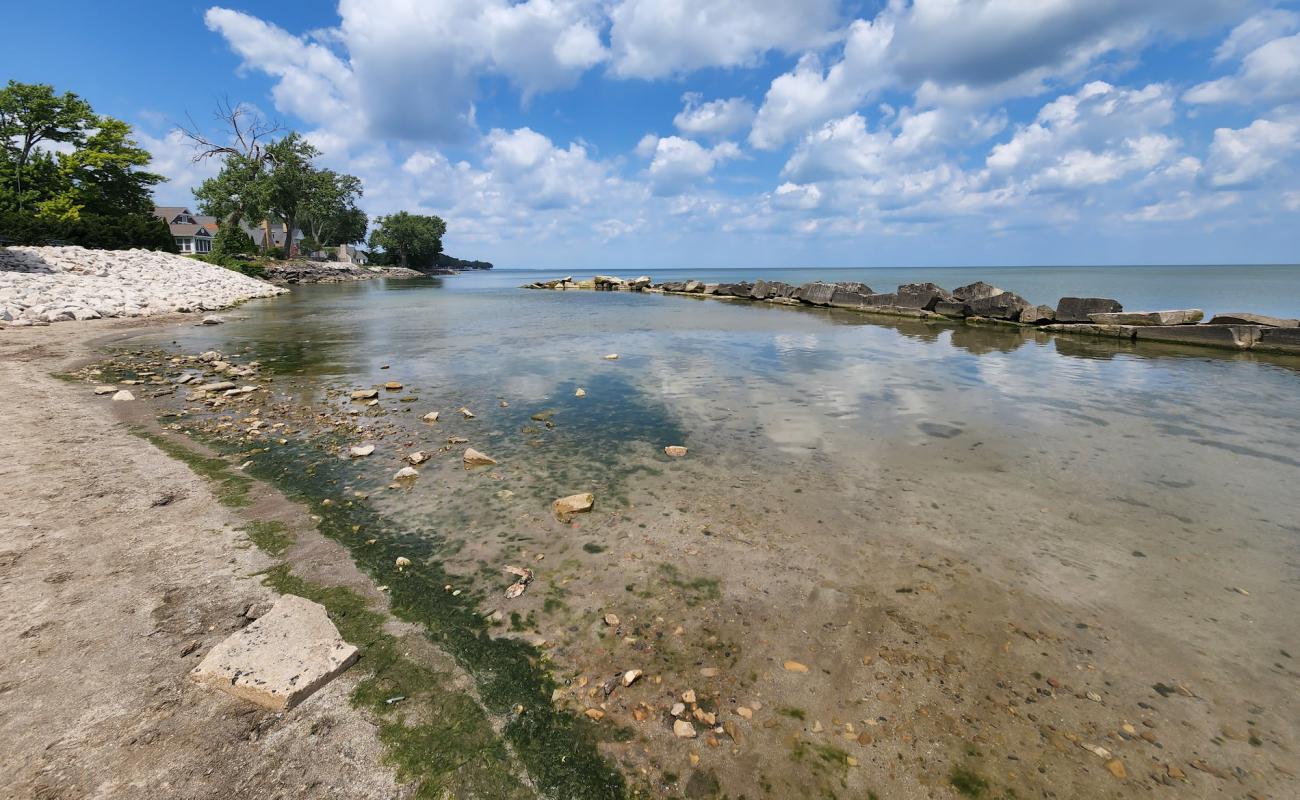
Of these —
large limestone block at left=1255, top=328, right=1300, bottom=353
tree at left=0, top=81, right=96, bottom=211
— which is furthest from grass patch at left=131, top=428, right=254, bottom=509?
tree at left=0, top=81, right=96, bottom=211

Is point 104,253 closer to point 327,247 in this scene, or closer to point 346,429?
point 346,429

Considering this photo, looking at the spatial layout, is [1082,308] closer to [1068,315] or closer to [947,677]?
[1068,315]

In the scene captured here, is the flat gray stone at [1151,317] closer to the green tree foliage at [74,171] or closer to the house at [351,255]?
the green tree foliage at [74,171]

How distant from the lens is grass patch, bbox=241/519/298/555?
14.3ft

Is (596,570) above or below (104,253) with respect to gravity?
below

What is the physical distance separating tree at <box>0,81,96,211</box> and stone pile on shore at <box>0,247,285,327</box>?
24122 millimetres

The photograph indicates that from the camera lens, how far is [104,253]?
29812 mm

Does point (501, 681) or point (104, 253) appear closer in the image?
point (501, 681)

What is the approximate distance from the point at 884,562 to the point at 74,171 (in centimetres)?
7008

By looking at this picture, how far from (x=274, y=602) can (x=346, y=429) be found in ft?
14.5

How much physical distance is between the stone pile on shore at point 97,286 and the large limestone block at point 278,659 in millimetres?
22988

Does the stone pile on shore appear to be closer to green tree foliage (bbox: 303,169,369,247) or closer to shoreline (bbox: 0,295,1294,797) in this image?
shoreline (bbox: 0,295,1294,797)

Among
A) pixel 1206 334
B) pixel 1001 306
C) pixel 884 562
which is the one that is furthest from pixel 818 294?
pixel 884 562

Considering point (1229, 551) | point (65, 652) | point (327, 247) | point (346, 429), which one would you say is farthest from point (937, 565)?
point (327, 247)
